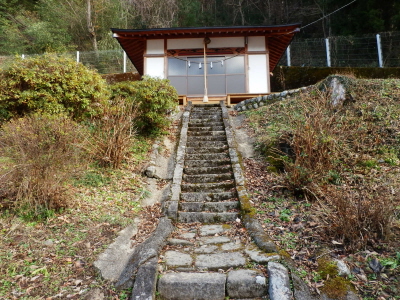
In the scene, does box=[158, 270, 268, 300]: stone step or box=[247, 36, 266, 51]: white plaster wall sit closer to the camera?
box=[158, 270, 268, 300]: stone step

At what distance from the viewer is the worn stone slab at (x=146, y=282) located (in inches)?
107

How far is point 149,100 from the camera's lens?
22.7ft

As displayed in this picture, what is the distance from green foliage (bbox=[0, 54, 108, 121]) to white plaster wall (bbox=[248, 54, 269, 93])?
295 inches

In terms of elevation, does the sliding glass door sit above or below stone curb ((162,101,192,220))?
above

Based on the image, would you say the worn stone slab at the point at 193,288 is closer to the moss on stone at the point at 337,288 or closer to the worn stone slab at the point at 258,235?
the worn stone slab at the point at 258,235

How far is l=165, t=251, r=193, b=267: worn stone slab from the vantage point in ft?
10.7

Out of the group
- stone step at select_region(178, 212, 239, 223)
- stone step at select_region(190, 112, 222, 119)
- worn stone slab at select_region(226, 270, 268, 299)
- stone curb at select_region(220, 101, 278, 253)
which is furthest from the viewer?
stone step at select_region(190, 112, 222, 119)

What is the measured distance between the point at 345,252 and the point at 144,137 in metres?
5.41

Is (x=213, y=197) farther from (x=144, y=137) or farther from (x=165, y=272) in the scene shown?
(x=144, y=137)

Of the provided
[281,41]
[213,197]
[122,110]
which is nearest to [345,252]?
[213,197]

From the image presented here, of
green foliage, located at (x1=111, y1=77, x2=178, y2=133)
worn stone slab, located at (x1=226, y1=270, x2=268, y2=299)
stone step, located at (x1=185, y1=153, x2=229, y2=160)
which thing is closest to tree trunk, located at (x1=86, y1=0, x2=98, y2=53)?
green foliage, located at (x1=111, y1=77, x2=178, y2=133)

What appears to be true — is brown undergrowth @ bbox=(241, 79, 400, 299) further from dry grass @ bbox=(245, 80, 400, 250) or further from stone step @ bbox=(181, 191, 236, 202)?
stone step @ bbox=(181, 191, 236, 202)

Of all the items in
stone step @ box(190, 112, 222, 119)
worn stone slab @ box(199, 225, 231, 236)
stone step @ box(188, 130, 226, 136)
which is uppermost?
stone step @ box(190, 112, 222, 119)

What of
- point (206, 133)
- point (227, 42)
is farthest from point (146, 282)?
point (227, 42)
